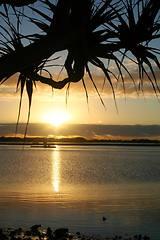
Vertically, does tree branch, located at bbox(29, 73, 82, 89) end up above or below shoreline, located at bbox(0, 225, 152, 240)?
above

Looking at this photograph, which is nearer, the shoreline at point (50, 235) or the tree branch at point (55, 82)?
the tree branch at point (55, 82)

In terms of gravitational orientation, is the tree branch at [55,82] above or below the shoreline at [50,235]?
above

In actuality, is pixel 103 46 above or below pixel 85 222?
above

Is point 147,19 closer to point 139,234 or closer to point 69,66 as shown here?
point 69,66

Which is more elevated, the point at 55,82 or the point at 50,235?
the point at 55,82

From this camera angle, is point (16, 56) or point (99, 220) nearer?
point (16, 56)

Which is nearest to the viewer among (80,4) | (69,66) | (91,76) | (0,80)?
(0,80)

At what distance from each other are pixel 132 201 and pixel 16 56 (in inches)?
409

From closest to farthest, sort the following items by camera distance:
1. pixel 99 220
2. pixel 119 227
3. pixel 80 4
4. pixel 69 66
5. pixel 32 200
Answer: pixel 80 4, pixel 69 66, pixel 119 227, pixel 99 220, pixel 32 200

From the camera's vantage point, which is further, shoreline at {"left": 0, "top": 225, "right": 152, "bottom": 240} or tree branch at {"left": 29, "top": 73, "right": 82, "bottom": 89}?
shoreline at {"left": 0, "top": 225, "right": 152, "bottom": 240}

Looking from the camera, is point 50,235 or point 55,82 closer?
point 55,82

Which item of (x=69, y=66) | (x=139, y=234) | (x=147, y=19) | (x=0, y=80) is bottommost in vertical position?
(x=139, y=234)

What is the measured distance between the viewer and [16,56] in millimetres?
3887

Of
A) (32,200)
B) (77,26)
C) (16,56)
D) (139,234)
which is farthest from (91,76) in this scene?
(32,200)
